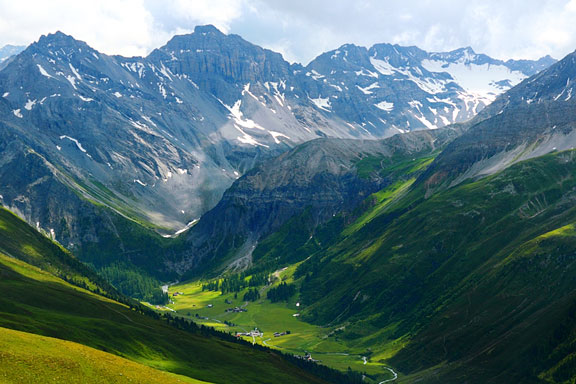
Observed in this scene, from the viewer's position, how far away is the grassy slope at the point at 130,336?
438ft

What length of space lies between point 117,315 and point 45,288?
26.3 m

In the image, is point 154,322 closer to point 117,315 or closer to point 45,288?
point 117,315

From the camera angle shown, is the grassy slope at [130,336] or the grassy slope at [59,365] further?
the grassy slope at [130,336]

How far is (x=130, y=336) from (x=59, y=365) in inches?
2383

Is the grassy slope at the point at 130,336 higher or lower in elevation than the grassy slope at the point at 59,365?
higher

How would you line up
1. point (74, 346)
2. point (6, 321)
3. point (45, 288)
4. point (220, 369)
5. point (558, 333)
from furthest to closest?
1. point (45, 288)
2. point (558, 333)
3. point (220, 369)
4. point (6, 321)
5. point (74, 346)

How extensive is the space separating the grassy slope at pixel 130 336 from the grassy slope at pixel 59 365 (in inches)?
905

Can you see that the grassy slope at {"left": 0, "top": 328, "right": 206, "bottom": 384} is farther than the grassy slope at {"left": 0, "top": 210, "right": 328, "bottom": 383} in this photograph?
No

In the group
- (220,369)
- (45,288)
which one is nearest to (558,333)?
(220,369)

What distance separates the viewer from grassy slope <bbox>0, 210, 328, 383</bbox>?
133625 mm

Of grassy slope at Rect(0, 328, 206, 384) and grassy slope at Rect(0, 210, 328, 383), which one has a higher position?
grassy slope at Rect(0, 210, 328, 383)

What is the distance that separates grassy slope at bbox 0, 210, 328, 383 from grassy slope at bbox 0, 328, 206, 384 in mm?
22999

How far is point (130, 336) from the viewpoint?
14938 cm

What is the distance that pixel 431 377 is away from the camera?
19212 cm
